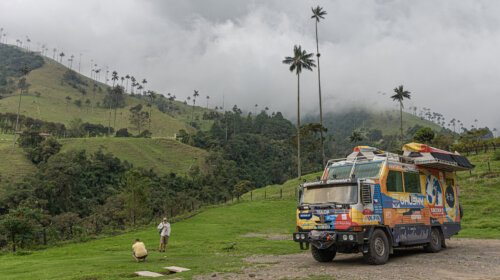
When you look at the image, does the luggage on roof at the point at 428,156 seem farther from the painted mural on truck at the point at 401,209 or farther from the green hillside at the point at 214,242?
the green hillside at the point at 214,242

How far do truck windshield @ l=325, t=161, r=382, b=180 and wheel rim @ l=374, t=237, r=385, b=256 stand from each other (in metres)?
2.49

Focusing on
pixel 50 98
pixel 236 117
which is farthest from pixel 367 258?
pixel 50 98

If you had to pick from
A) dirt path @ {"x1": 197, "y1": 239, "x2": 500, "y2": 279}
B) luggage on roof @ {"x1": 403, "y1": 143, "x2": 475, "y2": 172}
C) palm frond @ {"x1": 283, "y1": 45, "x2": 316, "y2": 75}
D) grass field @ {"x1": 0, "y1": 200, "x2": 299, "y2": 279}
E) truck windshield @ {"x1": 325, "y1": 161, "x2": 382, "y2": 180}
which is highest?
palm frond @ {"x1": 283, "y1": 45, "x2": 316, "y2": 75}

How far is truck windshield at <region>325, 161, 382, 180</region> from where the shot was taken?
13.1m

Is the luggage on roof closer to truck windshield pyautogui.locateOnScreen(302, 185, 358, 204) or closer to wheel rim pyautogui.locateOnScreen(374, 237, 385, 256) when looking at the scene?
wheel rim pyautogui.locateOnScreen(374, 237, 385, 256)

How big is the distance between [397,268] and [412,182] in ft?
15.5

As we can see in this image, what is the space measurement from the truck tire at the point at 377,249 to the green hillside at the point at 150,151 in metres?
108

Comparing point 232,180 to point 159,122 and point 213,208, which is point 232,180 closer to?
point 213,208

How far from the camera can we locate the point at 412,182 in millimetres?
14352

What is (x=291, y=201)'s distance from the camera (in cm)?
4606

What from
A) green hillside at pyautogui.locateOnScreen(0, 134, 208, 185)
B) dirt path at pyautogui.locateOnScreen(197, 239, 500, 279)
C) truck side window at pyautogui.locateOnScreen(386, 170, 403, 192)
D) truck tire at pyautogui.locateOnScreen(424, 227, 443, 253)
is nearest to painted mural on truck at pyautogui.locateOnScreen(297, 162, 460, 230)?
truck side window at pyautogui.locateOnScreen(386, 170, 403, 192)

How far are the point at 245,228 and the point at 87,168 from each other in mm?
79964

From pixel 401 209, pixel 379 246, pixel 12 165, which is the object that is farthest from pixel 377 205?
pixel 12 165

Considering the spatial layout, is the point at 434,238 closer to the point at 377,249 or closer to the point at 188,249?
the point at 377,249
